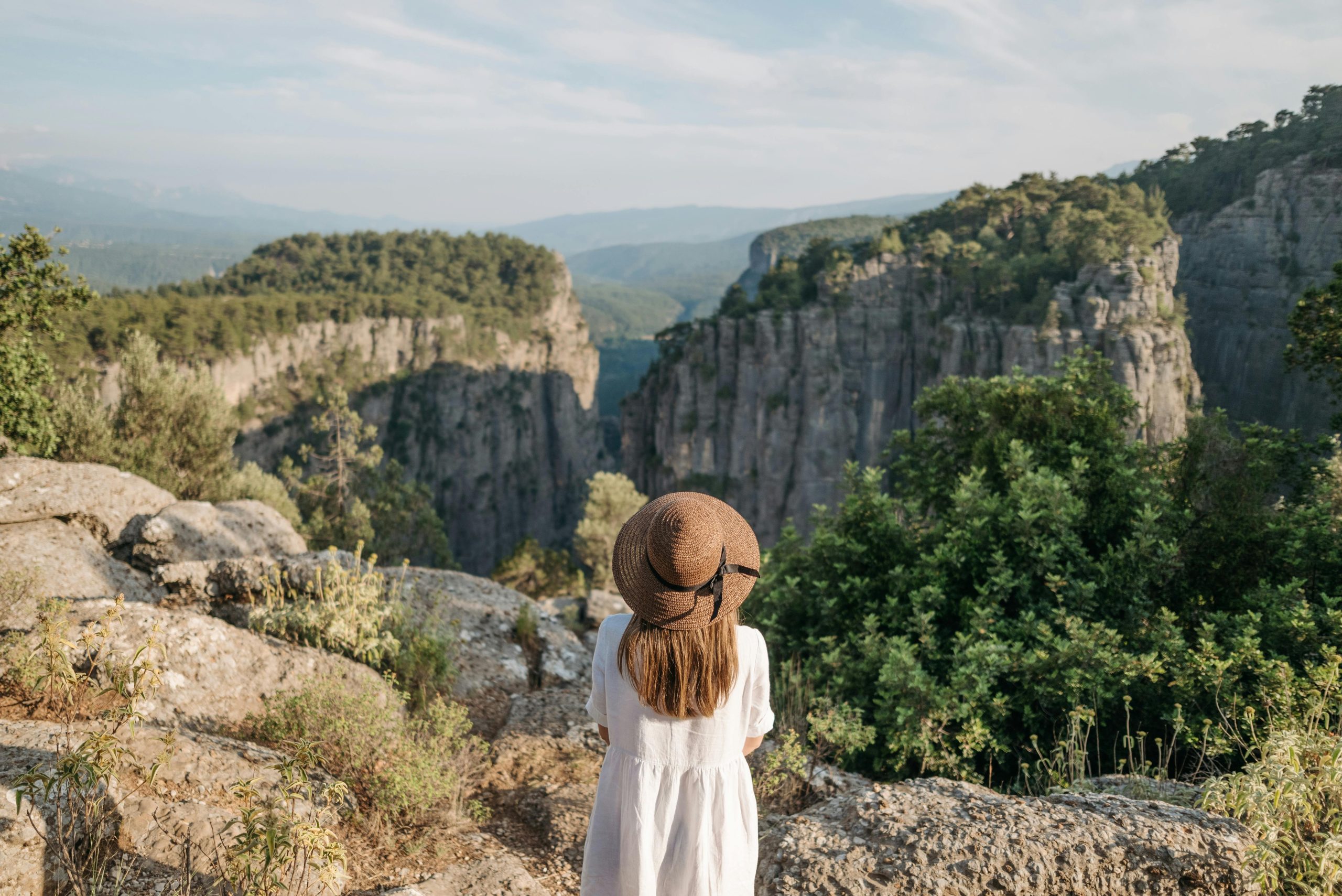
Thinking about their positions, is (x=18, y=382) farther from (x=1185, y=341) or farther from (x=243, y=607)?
(x=1185, y=341)

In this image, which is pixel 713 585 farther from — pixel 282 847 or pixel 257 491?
pixel 257 491

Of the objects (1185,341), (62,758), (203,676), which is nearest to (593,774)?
(203,676)

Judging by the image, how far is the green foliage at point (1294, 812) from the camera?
315 cm

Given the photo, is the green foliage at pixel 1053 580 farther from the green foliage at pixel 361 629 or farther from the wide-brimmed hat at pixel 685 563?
the wide-brimmed hat at pixel 685 563

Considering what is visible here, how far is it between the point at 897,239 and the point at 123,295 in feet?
173

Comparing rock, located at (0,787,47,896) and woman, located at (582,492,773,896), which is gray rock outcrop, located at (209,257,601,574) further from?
woman, located at (582,492,773,896)

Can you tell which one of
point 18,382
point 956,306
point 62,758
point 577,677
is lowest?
point 577,677

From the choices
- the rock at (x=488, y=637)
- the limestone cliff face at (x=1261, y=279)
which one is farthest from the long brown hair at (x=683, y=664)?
the limestone cliff face at (x=1261, y=279)

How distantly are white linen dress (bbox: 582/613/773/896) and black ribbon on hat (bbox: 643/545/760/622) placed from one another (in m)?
0.23

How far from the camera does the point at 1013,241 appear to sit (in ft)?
153

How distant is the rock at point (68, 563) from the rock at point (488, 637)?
2.63m

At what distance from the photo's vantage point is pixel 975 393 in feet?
32.4

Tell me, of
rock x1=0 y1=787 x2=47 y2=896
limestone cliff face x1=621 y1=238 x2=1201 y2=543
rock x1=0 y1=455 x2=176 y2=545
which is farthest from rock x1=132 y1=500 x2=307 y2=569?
limestone cliff face x1=621 y1=238 x2=1201 y2=543

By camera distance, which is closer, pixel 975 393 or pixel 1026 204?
pixel 975 393
